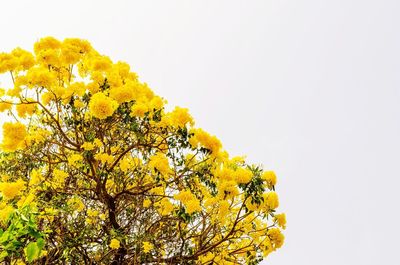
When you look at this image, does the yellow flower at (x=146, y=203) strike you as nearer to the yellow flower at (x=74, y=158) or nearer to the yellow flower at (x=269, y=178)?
the yellow flower at (x=74, y=158)

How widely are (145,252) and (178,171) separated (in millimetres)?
1191

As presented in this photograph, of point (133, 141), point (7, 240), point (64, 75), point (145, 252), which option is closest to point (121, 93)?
point (133, 141)

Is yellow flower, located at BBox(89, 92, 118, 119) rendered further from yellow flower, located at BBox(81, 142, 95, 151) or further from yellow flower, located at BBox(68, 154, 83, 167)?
yellow flower, located at BBox(68, 154, 83, 167)

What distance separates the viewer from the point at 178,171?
6.82 m

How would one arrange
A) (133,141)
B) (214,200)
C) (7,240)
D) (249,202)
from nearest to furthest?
(7,240) → (249,202) → (214,200) → (133,141)

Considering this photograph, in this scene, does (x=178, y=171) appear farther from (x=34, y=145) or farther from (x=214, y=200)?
(x=34, y=145)

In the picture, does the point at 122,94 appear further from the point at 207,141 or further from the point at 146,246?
the point at 146,246

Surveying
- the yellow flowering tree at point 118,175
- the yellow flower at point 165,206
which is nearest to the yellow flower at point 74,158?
the yellow flowering tree at point 118,175

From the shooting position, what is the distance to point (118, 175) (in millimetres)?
7227

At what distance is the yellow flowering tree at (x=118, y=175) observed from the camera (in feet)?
21.3

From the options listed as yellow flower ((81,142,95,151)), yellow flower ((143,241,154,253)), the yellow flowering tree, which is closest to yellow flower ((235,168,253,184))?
the yellow flowering tree

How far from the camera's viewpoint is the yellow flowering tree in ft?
21.3

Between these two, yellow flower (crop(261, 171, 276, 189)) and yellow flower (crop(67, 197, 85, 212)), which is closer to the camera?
yellow flower (crop(261, 171, 276, 189))

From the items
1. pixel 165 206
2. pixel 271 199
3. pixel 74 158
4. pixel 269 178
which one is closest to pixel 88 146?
pixel 74 158
